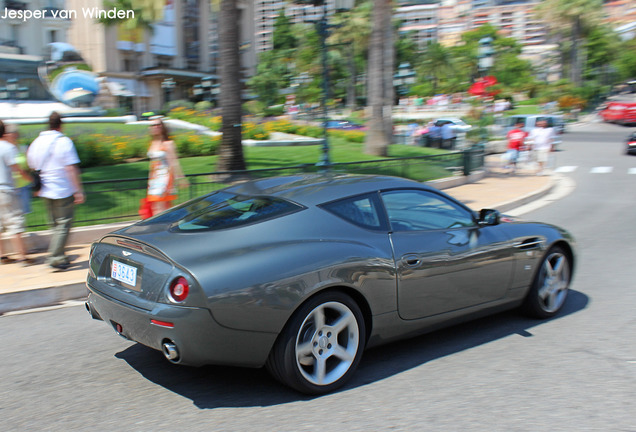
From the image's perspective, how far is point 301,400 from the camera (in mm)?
3957

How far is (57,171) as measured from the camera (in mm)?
7207

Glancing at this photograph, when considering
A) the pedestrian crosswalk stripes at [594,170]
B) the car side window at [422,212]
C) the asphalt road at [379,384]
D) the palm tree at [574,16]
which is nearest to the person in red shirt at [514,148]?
the pedestrian crosswalk stripes at [594,170]

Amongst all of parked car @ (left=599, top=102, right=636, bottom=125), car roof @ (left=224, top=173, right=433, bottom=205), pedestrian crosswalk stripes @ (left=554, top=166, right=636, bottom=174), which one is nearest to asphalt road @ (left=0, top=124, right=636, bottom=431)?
car roof @ (left=224, top=173, right=433, bottom=205)

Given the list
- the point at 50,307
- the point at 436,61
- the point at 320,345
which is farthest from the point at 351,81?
the point at 320,345

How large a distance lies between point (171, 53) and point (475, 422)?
6761 centimetres

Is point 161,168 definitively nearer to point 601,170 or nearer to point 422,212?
point 422,212

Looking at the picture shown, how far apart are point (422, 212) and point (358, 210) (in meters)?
0.61

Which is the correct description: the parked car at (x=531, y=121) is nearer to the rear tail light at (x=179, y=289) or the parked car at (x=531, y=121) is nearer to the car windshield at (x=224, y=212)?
the car windshield at (x=224, y=212)

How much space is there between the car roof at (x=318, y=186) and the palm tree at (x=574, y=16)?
71.5 metres

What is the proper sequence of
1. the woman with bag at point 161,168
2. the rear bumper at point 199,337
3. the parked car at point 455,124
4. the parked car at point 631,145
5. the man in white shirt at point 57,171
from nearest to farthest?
the rear bumper at point 199,337
the man in white shirt at point 57,171
the woman with bag at point 161,168
the parked car at point 631,145
the parked car at point 455,124

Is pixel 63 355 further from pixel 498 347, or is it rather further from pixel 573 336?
pixel 573 336

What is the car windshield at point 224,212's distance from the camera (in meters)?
4.21

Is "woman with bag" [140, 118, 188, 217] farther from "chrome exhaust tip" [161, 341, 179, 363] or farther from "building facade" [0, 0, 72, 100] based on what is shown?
"building facade" [0, 0, 72, 100]

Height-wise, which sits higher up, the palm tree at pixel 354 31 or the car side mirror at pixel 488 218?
the palm tree at pixel 354 31
